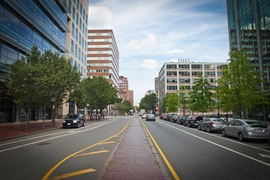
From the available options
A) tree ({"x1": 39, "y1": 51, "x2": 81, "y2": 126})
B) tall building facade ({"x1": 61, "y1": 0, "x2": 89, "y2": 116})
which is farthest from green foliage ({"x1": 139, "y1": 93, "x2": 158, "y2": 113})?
tree ({"x1": 39, "y1": 51, "x2": 81, "y2": 126})

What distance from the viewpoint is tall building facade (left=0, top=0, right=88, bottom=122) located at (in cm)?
2438

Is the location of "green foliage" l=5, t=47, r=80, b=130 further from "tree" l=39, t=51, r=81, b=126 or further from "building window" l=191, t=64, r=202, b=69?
"building window" l=191, t=64, r=202, b=69

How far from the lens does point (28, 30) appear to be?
1163 inches

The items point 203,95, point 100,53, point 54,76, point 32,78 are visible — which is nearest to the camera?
point 32,78

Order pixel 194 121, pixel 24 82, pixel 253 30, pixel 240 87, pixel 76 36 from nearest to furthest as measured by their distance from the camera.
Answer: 1. pixel 24 82
2. pixel 240 87
3. pixel 194 121
4. pixel 253 30
5. pixel 76 36

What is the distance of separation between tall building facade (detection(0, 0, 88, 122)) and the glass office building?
29.9m

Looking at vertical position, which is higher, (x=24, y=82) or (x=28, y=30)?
(x=28, y=30)

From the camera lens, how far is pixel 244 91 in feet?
65.7

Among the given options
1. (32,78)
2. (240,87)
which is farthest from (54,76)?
(240,87)

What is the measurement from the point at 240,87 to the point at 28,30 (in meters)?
28.5

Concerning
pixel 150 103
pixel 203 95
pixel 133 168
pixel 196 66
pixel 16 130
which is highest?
pixel 196 66

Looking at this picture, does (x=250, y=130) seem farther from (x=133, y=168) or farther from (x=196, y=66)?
(x=196, y=66)

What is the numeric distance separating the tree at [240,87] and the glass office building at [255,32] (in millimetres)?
3805

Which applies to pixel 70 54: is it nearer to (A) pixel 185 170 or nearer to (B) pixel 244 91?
(B) pixel 244 91
